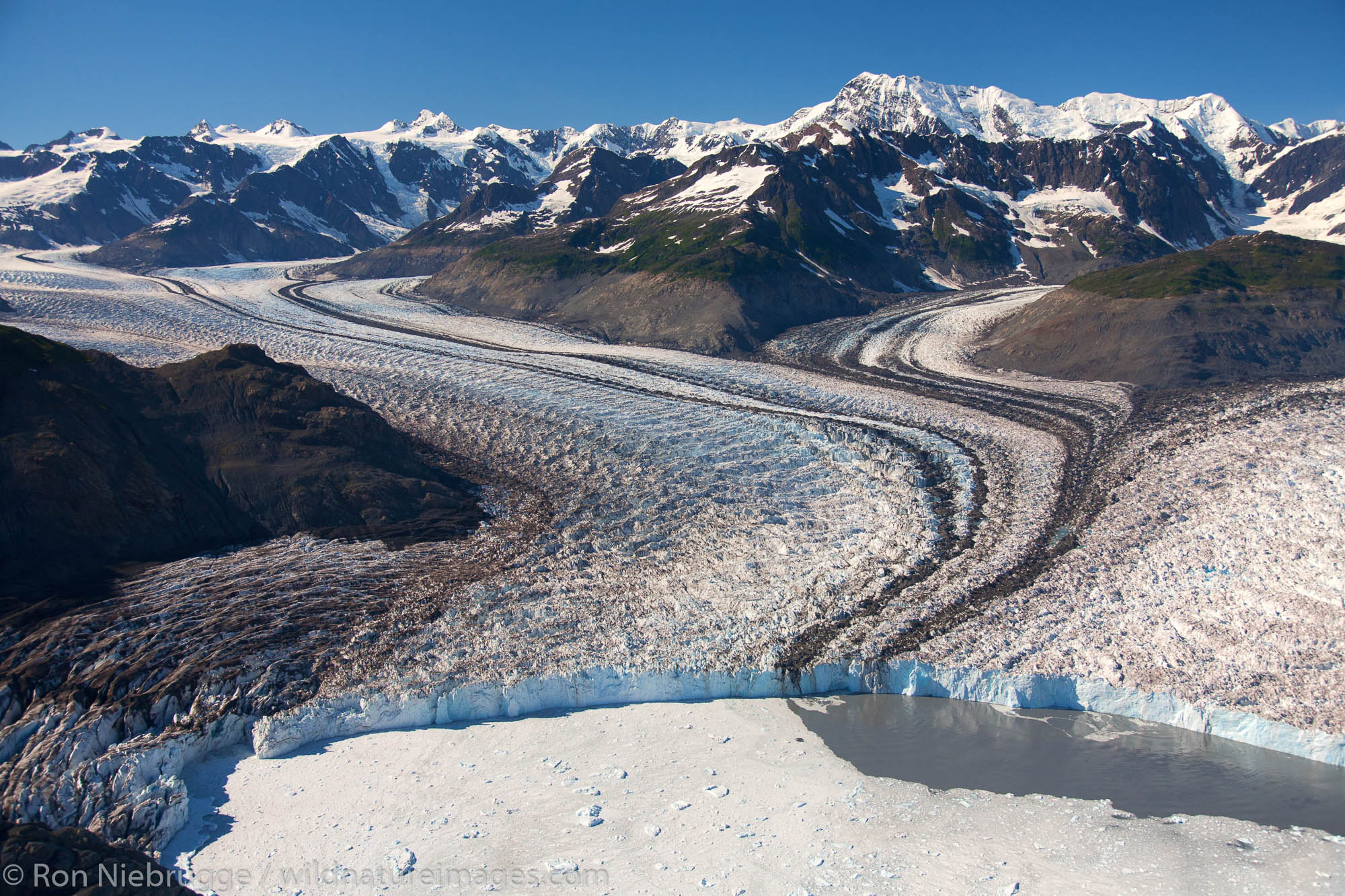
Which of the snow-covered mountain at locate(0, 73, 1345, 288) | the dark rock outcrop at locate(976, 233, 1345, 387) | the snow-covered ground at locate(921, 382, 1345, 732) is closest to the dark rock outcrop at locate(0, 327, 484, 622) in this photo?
the snow-covered ground at locate(921, 382, 1345, 732)

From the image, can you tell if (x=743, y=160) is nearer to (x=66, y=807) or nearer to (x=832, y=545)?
(x=832, y=545)

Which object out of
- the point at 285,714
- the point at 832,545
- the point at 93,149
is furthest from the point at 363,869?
the point at 93,149

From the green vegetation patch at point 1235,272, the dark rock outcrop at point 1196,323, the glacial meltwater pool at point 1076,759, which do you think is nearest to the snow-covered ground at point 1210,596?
the glacial meltwater pool at point 1076,759

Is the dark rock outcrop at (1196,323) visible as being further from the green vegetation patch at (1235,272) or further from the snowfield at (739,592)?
the snowfield at (739,592)

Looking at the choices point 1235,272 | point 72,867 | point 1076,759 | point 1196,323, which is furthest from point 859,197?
point 72,867

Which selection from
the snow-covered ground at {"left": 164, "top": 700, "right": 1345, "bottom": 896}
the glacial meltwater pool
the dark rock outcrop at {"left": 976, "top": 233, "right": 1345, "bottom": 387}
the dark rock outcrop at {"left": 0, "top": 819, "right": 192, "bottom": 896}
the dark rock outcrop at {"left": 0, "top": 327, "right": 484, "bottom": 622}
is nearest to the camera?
the dark rock outcrop at {"left": 0, "top": 819, "right": 192, "bottom": 896}

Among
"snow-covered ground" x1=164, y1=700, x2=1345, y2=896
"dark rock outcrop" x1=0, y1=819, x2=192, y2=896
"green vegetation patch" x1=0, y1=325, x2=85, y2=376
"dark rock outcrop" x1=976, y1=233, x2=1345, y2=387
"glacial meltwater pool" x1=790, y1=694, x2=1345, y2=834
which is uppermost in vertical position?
"dark rock outcrop" x1=976, y1=233, x2=1345, y2=387

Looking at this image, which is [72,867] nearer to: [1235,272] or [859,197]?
[1235,272]

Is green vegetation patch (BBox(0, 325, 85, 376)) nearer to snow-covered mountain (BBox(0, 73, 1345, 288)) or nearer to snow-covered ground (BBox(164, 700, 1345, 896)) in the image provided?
snow-covered ground (BBox(164, 700, 1345, 896))
